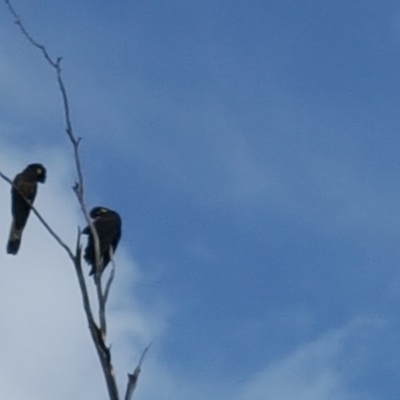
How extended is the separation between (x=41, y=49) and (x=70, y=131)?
2.18ft

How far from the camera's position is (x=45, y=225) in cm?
698

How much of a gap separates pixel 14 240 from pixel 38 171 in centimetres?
146

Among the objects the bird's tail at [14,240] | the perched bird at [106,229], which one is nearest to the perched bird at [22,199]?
the bird's tail at [14,240]

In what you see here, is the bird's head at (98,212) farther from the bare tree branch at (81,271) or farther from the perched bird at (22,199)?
the bare tree branch at (81,271)

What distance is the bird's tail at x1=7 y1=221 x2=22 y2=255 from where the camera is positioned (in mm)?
11297

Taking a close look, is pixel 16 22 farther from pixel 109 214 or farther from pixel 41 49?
pixel 109 214

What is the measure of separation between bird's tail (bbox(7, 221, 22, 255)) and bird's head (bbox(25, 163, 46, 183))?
1.21m

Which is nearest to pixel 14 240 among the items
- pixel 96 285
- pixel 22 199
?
pixel 22 199

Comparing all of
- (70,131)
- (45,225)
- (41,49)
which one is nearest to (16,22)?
(41,49)

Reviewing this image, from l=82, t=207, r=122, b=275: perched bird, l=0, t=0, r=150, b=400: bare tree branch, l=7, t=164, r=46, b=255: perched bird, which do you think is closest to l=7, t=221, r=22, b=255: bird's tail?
l=7, t=164, r=46, b=255: perched bird

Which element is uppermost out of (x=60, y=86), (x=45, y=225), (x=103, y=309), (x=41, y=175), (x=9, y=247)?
(x=41, y=175)

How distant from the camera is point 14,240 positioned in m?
11.6

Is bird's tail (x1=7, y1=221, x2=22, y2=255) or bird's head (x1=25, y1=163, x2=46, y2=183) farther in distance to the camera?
bird's head (x1=25, y1=163, x2=46, y2=183)

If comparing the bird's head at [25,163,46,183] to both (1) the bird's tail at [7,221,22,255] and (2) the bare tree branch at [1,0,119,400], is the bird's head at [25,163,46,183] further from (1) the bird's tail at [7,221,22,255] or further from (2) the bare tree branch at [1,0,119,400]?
(2) the bare tree branch at [1,0,119,400]
